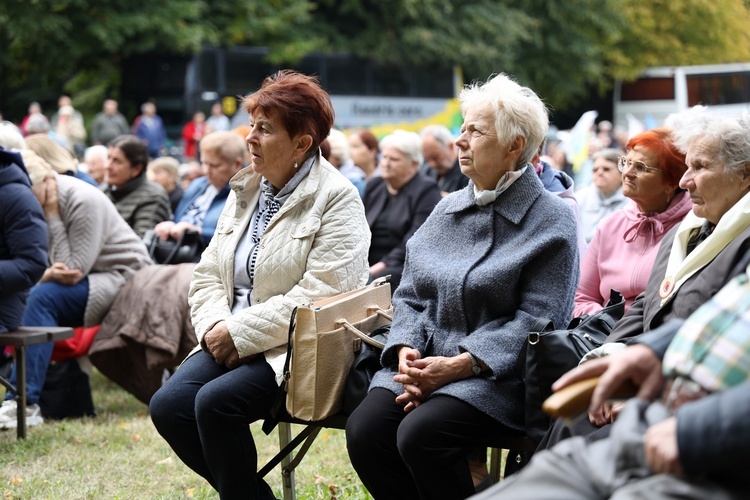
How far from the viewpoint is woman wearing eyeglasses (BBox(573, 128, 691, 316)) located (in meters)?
4.34

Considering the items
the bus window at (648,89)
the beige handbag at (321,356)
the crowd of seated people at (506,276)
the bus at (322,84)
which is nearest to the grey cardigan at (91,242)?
the crowd of seated people at (506,276)

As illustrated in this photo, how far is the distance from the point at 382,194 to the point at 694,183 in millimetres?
4259

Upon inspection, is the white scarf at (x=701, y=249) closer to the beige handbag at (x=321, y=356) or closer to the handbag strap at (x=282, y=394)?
the beige handbag at (x=321, y=356)

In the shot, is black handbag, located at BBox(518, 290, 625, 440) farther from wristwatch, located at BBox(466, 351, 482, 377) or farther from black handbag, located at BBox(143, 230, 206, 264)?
black handbag, located at BBox(143, 230, 206, 264)

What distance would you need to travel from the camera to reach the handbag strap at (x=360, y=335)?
3777mm

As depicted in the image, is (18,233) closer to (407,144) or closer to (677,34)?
(407,144)

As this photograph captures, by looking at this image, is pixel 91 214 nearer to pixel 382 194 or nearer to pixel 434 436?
pixel 382 194

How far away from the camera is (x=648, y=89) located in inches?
1347

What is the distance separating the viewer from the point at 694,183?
3396mm

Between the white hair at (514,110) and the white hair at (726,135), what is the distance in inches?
22.1

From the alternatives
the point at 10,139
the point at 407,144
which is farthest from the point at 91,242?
the point at 407,144

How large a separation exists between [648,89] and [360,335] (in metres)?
32.3

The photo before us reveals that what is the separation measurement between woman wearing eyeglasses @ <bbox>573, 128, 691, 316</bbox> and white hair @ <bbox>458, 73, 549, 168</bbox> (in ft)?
2.28

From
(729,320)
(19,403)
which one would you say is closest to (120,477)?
(19,403)
